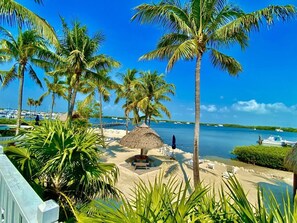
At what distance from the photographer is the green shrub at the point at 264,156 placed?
16.1 m

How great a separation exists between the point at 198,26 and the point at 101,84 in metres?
11.0

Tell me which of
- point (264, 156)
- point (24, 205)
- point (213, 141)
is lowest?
point (213, 141)

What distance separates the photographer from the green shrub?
1608 cm

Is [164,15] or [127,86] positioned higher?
[164,15]

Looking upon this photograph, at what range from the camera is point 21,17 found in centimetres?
575

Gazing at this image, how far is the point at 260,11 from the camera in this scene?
24.1 ft

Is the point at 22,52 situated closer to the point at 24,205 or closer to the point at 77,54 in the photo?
the point at 77,54

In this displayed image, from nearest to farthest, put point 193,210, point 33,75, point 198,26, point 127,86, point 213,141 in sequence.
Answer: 1. point 193,210
2. point 198,26
3. point 33,75
4. point 127,86
5. point 213,141

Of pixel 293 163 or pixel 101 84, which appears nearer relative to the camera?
pixel 293 163

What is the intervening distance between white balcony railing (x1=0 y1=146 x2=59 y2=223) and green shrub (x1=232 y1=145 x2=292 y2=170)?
18.3m

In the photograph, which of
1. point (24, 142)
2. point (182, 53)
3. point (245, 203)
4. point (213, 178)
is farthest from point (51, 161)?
point (213, 178)

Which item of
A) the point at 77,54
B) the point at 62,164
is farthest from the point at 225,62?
the point at 62,164

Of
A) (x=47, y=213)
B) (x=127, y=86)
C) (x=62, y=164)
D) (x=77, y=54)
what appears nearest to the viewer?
(x=47, y=213)

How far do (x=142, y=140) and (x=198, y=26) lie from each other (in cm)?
695
